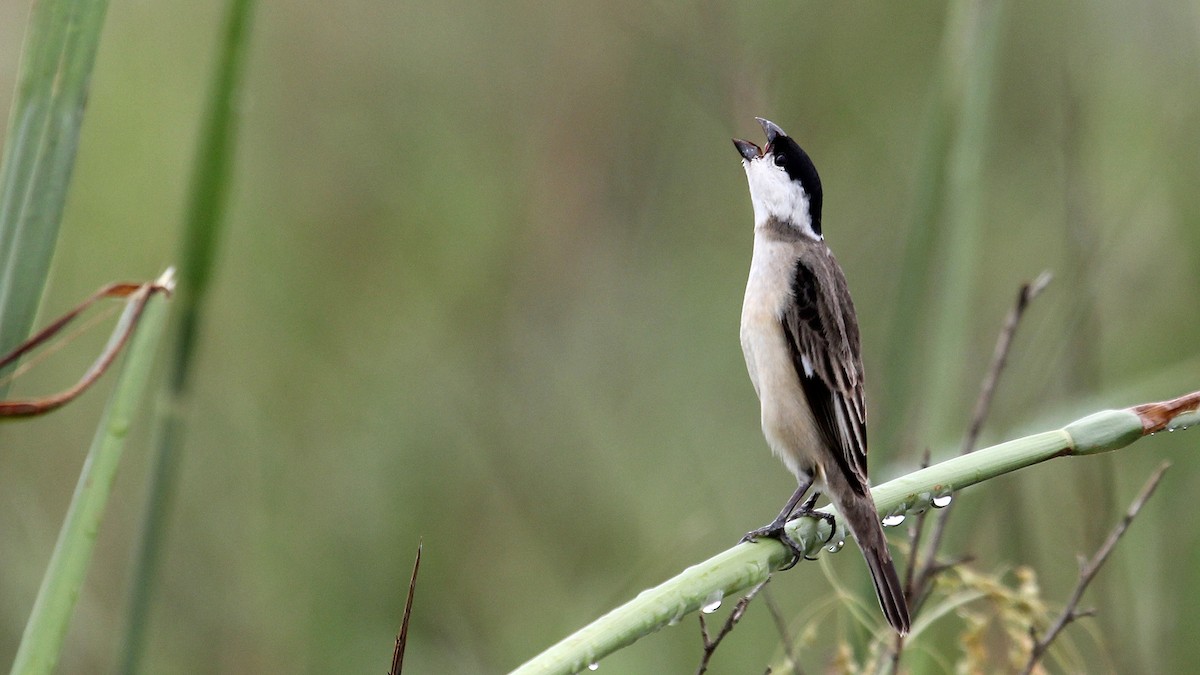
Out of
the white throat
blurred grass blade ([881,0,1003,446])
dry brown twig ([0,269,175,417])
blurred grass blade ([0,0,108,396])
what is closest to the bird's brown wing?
blurred grass blade ([881,0,1003,446])

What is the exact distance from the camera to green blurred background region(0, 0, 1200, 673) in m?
4.06

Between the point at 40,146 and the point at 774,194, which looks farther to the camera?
the point at 774,194

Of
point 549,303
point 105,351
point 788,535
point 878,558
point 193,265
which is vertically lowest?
point 878,558

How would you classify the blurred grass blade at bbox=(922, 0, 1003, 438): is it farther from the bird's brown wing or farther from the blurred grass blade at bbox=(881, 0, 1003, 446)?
the bird's brown wing

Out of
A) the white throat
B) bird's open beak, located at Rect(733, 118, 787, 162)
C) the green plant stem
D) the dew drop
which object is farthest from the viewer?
the white throat

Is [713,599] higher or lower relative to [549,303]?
lower

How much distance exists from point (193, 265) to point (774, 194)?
170 cm

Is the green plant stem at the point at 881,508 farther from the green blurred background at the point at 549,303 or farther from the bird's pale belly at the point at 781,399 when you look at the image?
the green blurred background at the point at 549,303

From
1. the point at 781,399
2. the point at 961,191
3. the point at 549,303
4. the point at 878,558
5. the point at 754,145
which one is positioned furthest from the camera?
the point at 549,303

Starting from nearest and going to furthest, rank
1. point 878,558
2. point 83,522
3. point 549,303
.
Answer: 1. point 83,522
2. point 878,558
3. point 549,303

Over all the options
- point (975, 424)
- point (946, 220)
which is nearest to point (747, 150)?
point (946, 220)

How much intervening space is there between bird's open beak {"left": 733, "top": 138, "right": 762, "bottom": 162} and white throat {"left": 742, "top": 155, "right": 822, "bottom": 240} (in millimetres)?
15

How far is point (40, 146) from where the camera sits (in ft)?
5.91

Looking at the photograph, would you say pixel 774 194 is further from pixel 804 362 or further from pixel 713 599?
pixel 713 599
